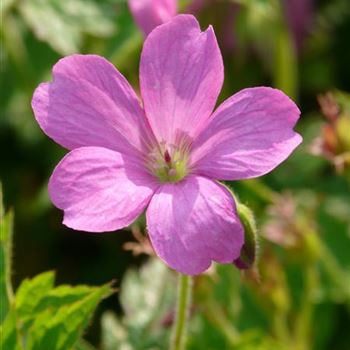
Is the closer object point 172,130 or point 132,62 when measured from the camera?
point 172,130

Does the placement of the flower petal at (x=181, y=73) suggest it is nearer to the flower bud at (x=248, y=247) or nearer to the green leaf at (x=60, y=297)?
the flower bud at (x=248, y=247)

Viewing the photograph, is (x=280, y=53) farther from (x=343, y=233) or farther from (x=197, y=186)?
(x=197, y=186)

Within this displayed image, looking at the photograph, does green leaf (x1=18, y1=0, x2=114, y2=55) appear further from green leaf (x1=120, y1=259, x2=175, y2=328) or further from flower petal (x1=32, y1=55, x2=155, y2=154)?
flower petal (x1=32, y1=55, x2=155, y2=154)

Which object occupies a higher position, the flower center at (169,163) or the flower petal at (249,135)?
the flower petal at (249,135)

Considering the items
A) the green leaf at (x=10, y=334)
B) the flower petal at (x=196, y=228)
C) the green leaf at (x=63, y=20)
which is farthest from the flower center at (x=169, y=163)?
the green leaf at (x=63, y=20)

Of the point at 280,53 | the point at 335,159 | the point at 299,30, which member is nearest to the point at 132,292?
the point at 335,159

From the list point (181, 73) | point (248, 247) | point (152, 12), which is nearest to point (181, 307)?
point (248, 247)
